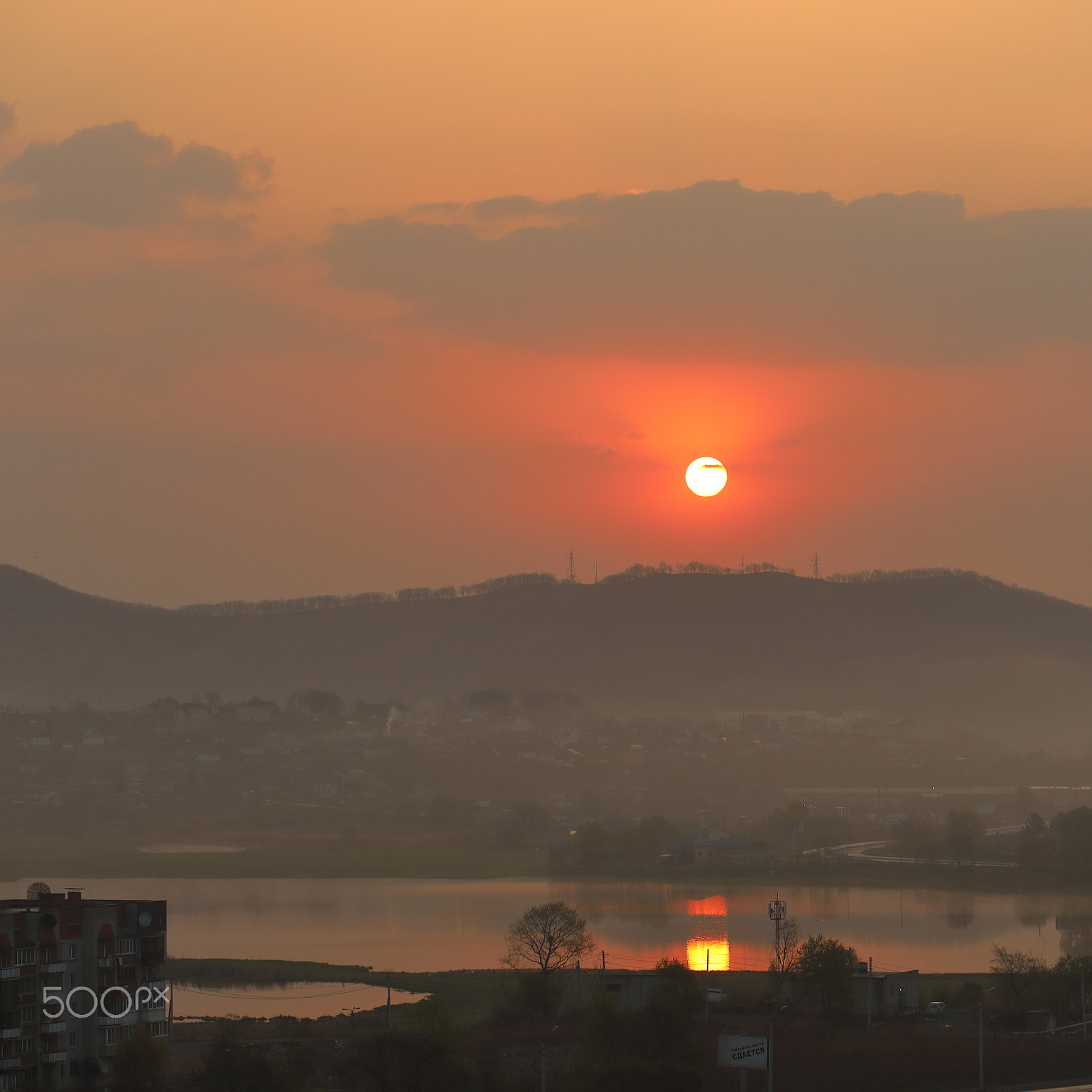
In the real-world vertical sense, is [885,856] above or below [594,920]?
above

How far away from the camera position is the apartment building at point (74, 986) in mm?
21844

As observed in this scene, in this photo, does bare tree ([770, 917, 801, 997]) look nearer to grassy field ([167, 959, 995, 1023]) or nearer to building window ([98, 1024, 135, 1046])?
grassy field ([167, 959, 995, 1023])

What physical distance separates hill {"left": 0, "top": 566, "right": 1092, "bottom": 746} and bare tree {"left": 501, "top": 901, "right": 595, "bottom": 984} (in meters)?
127

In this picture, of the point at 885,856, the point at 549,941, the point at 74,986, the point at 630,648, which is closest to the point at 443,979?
the point at 549,941

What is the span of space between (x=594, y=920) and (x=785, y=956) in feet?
39.4

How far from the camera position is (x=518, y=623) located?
616ft

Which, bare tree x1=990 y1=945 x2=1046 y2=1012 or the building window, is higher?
bare tree x1=990 y1=945 x2=1046 y2=1012

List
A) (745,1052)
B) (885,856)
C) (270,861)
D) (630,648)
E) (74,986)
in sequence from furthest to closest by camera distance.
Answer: (630,648), (270,861), (885,856), (74,986), (745,1052)

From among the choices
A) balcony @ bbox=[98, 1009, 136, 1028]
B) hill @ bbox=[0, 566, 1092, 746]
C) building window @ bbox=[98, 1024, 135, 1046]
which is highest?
hill @ bbox=[0, 566, 1092, 746]

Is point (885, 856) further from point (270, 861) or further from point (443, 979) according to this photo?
point (443, 979)

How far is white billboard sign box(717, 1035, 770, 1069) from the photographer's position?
22.4m

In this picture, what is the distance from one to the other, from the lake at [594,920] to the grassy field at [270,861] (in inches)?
84.0

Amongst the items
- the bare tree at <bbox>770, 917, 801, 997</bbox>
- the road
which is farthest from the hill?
the bare tree at <bbox>770, 917, 801, 997</bbox>

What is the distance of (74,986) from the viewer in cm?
2272
